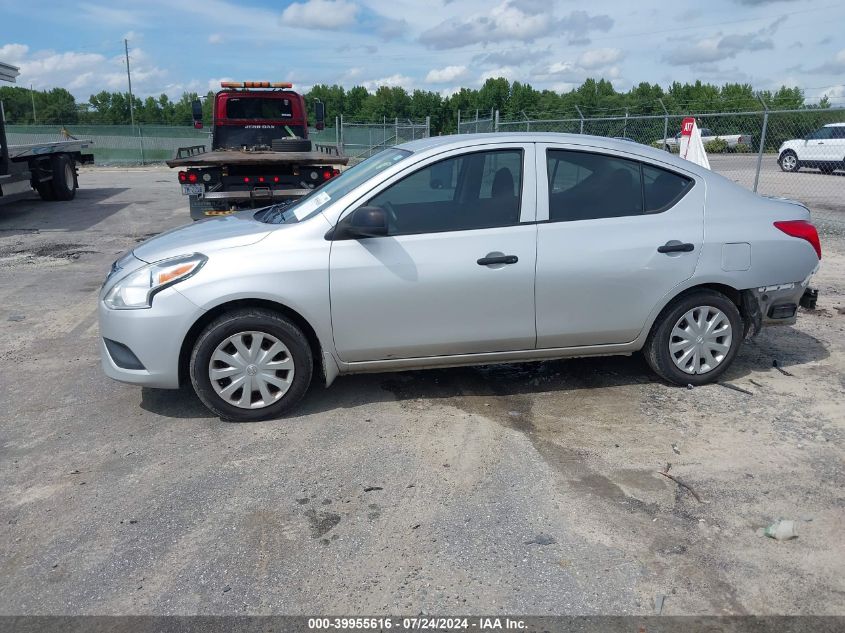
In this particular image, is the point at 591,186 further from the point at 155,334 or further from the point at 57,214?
the point at 57,214

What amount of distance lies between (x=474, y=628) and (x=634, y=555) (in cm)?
88

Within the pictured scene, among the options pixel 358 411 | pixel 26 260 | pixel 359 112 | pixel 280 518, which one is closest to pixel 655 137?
pixel 26 260

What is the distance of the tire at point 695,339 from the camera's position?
5.00 metres

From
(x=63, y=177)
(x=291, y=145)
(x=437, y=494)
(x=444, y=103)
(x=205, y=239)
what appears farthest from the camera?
(x=444, y=103)

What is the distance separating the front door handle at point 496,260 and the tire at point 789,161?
22.3 m

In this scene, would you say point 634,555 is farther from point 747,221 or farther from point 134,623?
point 747,221

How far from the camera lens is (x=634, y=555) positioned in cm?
324

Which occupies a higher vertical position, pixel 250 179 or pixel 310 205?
pixel 310 205

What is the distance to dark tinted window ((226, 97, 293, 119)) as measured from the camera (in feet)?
45.9

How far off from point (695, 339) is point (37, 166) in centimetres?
1478

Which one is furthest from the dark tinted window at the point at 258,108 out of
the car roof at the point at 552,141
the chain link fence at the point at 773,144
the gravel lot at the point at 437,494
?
the car roof at the point at 552,141

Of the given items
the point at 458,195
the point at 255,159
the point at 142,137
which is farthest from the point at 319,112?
the point at 142,137

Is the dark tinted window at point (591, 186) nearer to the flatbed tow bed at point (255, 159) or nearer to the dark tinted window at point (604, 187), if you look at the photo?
the dark tinted window at point (604, 187)

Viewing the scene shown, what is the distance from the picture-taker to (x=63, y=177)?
55.2 feet
